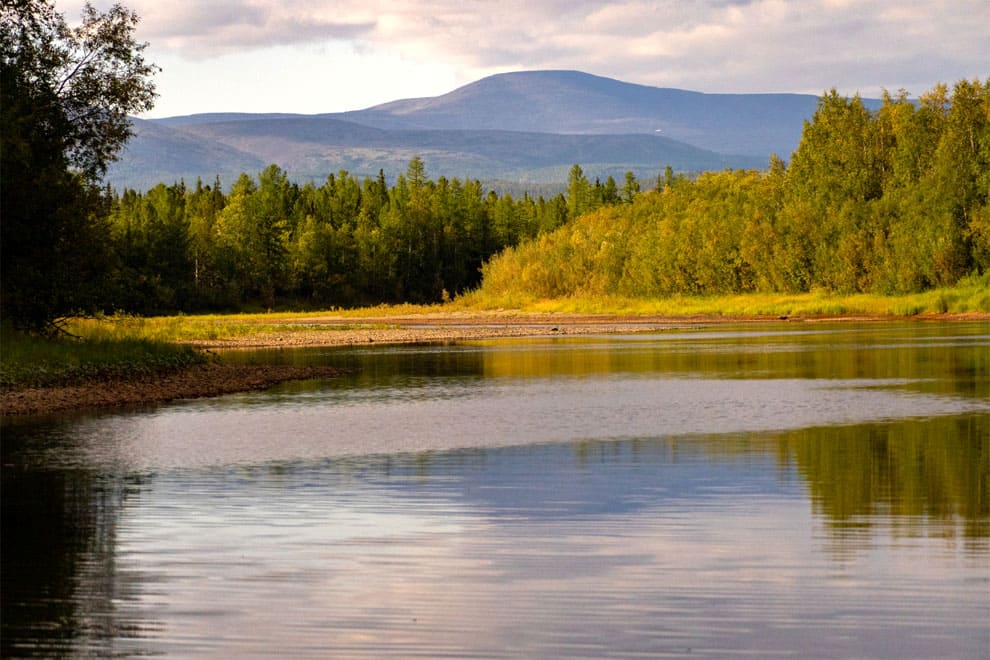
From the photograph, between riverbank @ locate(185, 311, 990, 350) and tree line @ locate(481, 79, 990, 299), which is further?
tree line @ locate(481, 79, 990, 299)

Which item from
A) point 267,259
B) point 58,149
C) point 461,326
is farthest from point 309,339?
point 267,259

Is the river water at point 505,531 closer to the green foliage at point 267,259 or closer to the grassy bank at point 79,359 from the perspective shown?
the grassy bank at point 79,359

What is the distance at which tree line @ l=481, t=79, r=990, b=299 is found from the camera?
104875 millimetres

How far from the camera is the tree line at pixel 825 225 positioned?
104875 millimetres

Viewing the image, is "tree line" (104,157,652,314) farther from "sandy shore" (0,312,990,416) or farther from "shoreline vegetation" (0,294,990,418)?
"sandy shore" (0,312,990,416)

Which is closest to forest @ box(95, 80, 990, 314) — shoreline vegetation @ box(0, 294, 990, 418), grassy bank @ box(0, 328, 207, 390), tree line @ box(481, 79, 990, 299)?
tree line @ box(481, 79, 990, 299)

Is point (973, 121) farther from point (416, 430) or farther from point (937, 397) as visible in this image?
point (416, 430)

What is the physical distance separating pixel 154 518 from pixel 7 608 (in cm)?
537

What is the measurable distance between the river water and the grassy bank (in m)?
4.46

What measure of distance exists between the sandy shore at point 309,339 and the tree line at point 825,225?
5417 mm

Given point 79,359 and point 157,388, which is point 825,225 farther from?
point 79,359

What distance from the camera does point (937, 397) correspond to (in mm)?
36688

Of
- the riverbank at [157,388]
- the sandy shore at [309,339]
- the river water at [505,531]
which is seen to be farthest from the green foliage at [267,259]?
the river water at [505,531]

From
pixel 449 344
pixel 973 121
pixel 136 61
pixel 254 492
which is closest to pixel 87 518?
pixel 254 492
